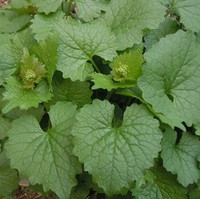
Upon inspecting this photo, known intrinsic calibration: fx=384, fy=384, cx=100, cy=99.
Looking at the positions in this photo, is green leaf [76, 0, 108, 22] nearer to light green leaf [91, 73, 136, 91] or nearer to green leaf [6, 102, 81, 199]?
light green leaf [91, 73, 136, 91]

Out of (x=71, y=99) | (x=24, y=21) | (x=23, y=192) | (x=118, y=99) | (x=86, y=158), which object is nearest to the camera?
(x=86, y=158)

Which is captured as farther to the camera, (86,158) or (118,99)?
(118,99)

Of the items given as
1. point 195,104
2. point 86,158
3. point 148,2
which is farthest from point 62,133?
point 148,2

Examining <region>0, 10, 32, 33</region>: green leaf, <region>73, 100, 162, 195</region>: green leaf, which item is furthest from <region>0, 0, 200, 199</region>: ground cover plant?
<region>0, 10, 32, 33</region>: green leaf

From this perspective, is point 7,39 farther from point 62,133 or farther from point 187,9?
point 187,9

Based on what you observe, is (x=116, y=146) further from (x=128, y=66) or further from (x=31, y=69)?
(x=31, y=69)

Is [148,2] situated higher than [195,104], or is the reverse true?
[148,2]

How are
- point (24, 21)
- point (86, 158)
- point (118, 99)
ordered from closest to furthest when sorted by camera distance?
point (86, 158)
point (118, 99)
point (24, 21)

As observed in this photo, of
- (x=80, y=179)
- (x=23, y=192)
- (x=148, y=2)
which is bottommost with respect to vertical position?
(x=23, y=192)
